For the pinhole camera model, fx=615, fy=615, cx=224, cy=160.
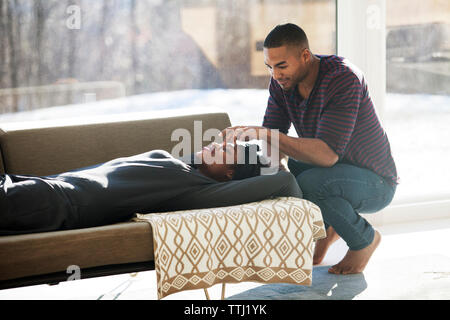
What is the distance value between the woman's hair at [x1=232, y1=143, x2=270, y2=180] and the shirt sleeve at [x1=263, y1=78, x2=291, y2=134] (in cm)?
37

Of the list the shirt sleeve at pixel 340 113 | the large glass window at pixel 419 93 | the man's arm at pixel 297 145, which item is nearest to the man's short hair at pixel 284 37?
the shirt sleeve at pixel 340 113

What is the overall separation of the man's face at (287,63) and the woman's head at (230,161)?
318mm

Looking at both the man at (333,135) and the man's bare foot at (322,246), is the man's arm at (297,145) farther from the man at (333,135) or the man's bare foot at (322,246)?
the man's bare foot at (322,246)

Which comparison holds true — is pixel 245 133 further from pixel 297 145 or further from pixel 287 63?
pixel 287 63

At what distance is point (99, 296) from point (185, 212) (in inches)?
24.4

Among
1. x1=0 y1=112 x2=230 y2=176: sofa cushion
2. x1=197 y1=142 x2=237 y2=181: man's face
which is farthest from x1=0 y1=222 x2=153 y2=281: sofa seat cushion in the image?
x1=0 y1=112 x2=230 y2=176: sofa cushion

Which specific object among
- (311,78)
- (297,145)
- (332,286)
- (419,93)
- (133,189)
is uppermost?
(311,78)

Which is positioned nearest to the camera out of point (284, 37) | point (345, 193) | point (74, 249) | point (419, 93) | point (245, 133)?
point (74, 249)

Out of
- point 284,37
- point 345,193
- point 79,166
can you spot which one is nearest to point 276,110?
point 284,37

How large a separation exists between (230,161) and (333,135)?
0.42m

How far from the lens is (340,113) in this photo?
2.45m

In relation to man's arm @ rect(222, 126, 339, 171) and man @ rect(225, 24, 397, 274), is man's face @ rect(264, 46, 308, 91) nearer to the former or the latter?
man @ rect(225, 24, 397, 274)

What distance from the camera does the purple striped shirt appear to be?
2.45 meters

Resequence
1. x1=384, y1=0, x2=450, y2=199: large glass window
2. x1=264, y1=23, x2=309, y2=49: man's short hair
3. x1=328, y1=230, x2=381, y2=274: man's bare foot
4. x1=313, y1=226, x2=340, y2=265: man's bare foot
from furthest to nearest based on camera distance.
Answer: x1=384, y1=0, x2=450, y2=199: large glass window < x1=313, y1=226, x2=340, y2=265: man's bare foot < x1=328, y1=230, x2=381, y2=274: man's bare foot < x1=264, y1=23, x2=309, y2=49: man's short hair
